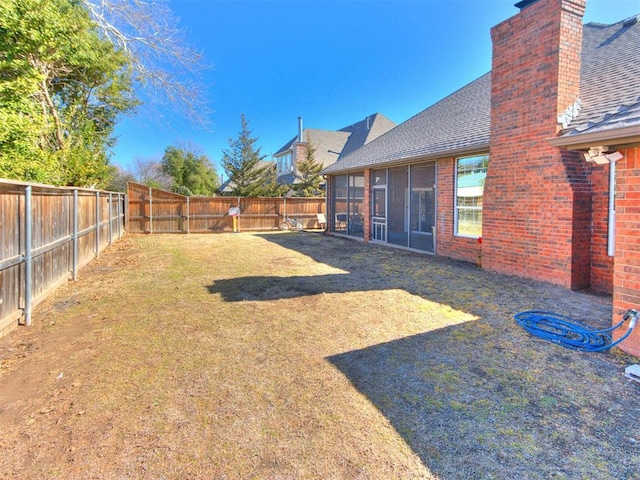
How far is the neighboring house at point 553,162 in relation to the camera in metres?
3.89

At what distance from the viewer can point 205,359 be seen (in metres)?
3.60

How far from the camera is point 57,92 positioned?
14.8m

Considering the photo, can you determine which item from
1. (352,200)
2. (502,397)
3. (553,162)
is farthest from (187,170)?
(502,397)

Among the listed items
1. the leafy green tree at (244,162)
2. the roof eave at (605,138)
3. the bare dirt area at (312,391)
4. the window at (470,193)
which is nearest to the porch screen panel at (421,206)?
the window at (470,193)

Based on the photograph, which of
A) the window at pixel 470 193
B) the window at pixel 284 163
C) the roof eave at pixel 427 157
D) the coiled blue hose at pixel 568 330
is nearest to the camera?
the coiled blue hose at pixel 568 330

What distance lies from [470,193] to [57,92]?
54.3ft

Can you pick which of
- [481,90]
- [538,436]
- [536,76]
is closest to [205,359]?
[538,436]

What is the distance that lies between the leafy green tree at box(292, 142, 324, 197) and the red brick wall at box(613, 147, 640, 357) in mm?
22075

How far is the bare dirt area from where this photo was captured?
85.4 inches

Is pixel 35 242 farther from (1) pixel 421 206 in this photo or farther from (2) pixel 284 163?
(2) pixel 284 163

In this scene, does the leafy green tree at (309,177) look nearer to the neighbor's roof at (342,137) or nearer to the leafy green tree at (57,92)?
the neighbor's roof at (342,137)

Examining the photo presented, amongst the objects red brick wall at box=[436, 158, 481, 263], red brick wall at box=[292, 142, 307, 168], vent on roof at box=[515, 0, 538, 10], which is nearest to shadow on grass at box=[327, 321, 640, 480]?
red brick wall at box=[436, 158, 481, 263]

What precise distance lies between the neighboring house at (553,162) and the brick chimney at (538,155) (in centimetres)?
2

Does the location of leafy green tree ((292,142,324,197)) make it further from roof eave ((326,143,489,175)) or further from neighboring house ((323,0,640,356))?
neighboring house ((323,0,640,356))
